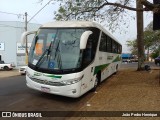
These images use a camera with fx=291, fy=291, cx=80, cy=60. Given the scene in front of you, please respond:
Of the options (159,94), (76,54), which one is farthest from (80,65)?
(159,94)

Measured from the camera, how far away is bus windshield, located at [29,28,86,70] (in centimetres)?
1065

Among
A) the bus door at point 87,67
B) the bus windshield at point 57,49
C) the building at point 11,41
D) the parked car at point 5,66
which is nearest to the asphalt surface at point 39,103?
the bus door at point 87,67

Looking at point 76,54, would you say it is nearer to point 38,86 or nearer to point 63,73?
point 63,73

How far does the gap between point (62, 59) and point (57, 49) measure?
0.49 metres

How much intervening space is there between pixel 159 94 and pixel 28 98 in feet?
16.7

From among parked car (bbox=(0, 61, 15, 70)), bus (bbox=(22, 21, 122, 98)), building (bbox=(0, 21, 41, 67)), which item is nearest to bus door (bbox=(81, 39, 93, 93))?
bus (bbox=(22, 21, 122, 98))

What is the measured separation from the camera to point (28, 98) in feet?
37.7

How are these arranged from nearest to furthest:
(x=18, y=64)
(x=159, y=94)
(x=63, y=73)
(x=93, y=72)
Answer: (x=63, y=73), (x=159, y=94), (x=93, y=72), (x=18, y=64)

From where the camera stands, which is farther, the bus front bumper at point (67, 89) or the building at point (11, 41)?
the building at point (11, 41)

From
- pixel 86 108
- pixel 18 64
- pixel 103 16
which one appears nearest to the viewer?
pixel 86 108

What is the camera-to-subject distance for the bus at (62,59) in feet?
34.1

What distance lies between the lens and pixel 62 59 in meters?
10.7

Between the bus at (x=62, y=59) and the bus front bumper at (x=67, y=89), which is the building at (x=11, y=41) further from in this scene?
the bus front bumper at (x=67, y=89)

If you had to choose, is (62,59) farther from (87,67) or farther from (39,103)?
(39,103)
